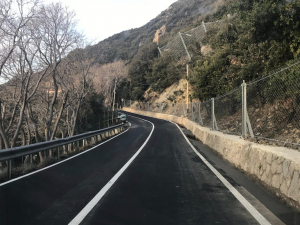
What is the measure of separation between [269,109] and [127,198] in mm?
6204

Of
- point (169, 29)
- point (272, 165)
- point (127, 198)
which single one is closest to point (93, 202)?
point (127, 198)

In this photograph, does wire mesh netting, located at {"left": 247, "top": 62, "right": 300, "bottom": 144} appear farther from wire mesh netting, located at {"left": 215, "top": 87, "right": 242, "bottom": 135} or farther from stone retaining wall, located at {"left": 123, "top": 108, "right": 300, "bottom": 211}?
wire mesh netting, located at {"left": 215, "top": 87, "right": 242, "bottom": 135}

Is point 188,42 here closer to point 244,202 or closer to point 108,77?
point 108,77

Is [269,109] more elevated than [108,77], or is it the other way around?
[108,77]

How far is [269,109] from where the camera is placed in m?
9.33

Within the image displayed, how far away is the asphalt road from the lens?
4410 millimetres

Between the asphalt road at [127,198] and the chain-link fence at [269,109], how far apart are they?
7.20ft

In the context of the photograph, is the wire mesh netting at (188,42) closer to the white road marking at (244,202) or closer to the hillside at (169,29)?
the hillside at (169,29)

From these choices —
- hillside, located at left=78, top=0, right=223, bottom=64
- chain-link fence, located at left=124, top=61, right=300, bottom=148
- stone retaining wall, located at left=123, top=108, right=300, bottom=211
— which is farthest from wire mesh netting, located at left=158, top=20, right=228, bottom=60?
stone retaining wall, located at left=123, top=108, right=300, bottom=211

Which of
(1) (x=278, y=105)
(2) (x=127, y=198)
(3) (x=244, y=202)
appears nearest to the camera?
(3) (x=244, y=202)

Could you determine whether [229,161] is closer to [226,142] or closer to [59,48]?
[226,142]

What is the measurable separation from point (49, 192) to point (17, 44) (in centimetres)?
1505

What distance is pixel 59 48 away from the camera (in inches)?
893

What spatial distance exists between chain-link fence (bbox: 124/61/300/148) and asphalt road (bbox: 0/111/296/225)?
2194 mm
